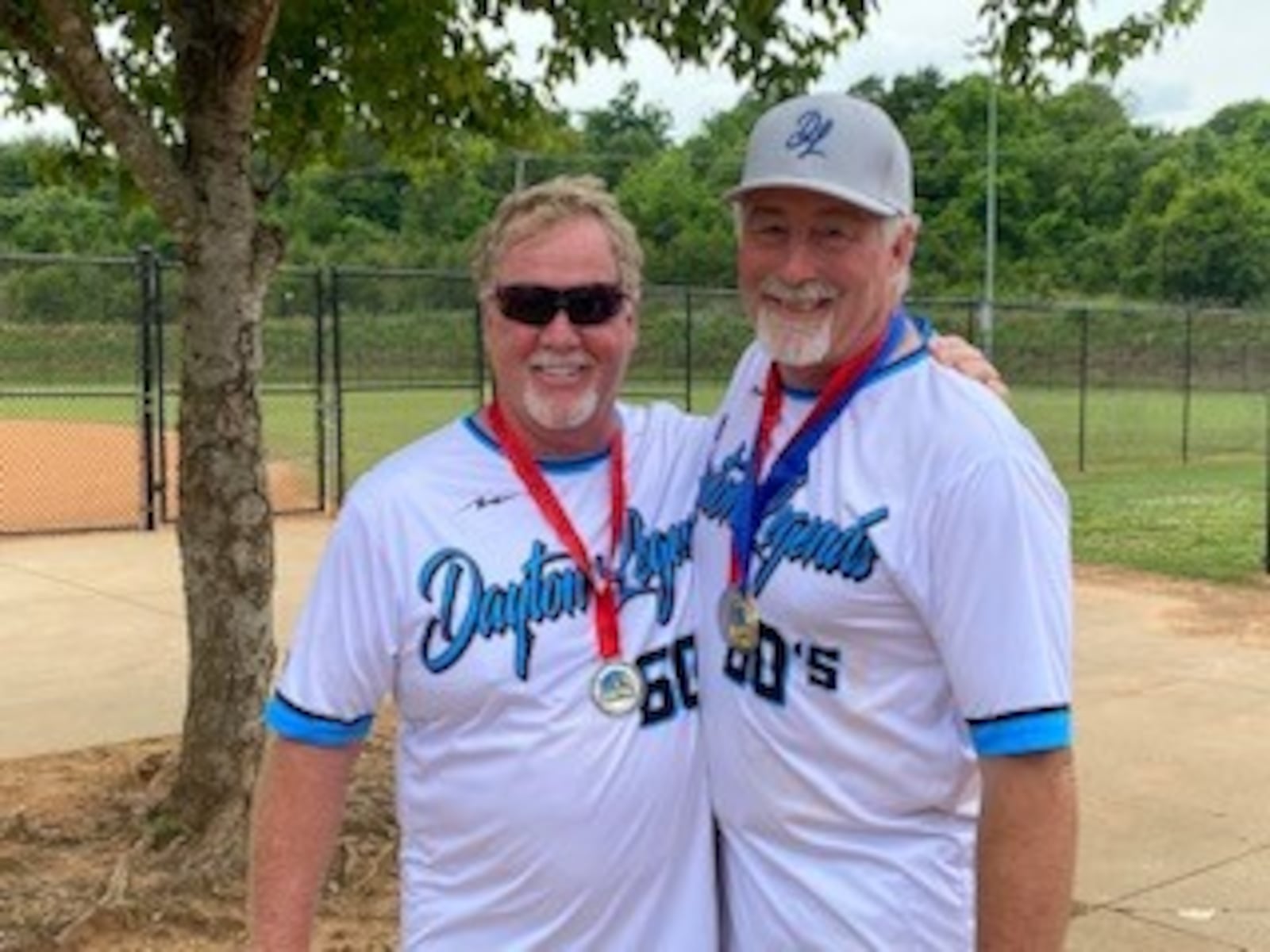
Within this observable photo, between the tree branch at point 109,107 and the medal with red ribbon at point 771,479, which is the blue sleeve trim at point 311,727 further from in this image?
the tree branch at point 109,107

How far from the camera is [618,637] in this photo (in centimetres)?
239

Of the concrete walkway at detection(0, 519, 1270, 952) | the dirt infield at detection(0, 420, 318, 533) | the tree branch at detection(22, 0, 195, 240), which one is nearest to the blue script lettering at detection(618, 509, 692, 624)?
the concrete walkway at detection(0, 519, 1270, 952)

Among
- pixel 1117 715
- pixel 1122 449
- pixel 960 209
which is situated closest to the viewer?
pixel 1117 715

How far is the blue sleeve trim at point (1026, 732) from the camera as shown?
204cm

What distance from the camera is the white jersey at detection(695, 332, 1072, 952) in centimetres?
204

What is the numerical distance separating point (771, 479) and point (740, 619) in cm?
18

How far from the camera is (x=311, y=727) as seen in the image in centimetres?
242

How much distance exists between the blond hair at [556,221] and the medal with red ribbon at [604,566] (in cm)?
25

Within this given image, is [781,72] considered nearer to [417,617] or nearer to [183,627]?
[417,617]

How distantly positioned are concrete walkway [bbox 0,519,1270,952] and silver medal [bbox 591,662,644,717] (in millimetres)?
2992

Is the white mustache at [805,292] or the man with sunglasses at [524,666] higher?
the white mustache at [805,292]

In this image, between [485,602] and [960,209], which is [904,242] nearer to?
[485,602]

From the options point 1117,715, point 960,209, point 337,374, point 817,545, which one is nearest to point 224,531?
point 817,545

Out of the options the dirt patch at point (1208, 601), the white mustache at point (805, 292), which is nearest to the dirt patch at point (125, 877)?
the white mustache at point (805, 292)
